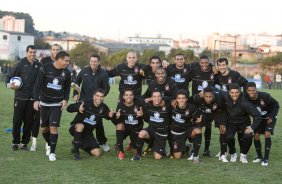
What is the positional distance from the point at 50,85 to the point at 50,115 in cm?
53

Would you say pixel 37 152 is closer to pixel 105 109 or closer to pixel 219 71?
pixel 105 109

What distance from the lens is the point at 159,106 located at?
30.6ft

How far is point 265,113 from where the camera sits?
362 inches

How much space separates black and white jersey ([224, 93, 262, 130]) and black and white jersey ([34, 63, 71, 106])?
9.68ft

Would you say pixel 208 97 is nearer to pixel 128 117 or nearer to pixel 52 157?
pixel 128 117

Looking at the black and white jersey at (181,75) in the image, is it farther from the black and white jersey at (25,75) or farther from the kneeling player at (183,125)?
the black and white jersey at (25,75)

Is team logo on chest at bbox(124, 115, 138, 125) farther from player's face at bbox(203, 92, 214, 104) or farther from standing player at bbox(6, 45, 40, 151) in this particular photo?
standing player at bbox(6, 45, 40, 151)

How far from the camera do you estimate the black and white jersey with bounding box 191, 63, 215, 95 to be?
9.81 meters

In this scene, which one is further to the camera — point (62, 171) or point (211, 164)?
point (211, 164)

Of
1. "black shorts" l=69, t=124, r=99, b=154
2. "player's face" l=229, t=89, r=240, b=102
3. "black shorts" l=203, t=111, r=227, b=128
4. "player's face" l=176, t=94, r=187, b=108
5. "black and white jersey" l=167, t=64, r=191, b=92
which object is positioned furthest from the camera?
"black and white jersey" l=167, t=64, r=191, b=92

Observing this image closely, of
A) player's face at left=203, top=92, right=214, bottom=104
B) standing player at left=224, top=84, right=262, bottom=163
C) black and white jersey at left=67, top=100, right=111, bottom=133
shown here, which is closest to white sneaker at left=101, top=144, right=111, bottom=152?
black and white jersey at left=67, top=100, right=111, bottom=133

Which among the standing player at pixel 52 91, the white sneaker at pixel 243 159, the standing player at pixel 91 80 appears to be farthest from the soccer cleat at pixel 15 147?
the white sneaker at pixel 243 159

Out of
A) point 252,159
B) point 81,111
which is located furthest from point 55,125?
point 252,159

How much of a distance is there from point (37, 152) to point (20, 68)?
164cm
